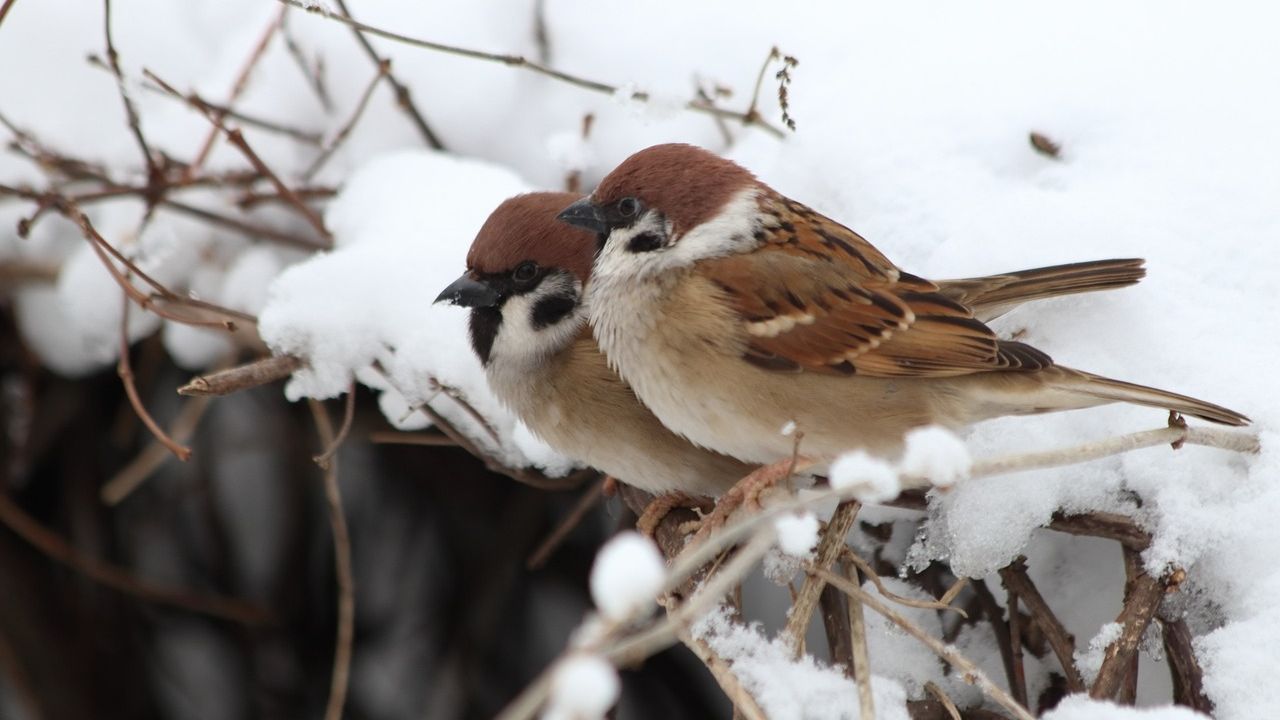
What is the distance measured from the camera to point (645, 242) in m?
1.86

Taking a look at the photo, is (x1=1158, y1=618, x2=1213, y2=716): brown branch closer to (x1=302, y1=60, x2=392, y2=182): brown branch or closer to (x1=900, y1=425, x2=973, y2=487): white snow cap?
(x1=900, y1=425, x2=973, y2=487): white snow cap

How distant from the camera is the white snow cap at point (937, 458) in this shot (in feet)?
3.22

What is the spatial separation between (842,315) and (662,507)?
492 millimetres

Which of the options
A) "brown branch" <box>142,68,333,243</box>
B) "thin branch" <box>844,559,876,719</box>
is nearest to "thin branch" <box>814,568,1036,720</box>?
"thin branch" <box>844,559,876,719</box>

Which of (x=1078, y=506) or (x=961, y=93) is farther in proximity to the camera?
(x=961, y=93)

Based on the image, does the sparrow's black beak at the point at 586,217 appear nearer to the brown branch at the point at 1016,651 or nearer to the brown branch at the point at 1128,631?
the brown branch at the point at 1016,651

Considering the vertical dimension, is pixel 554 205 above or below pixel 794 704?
above

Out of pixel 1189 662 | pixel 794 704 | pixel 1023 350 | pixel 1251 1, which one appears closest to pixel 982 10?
pixel 1251 1

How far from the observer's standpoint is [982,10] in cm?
236

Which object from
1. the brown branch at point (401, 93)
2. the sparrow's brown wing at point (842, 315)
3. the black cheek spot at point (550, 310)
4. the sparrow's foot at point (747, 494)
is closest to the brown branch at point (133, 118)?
the brown branch at point (401, 93)

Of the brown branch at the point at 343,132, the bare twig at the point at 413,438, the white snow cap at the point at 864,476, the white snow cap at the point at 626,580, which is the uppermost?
the brown branch at the point at 343,132

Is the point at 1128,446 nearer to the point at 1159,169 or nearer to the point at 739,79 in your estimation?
the point at 1159,169

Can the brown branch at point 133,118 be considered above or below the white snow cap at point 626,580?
above

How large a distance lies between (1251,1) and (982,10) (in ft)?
1.60
